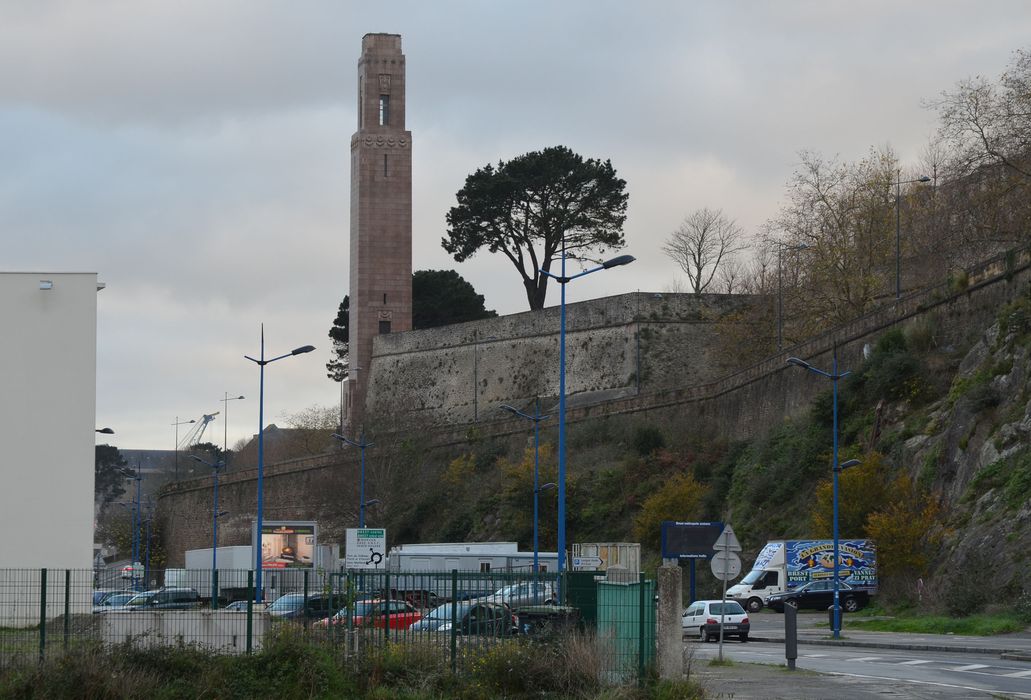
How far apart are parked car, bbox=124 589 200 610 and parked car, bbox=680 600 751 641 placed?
16.2 meters

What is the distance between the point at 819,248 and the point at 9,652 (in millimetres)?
51414

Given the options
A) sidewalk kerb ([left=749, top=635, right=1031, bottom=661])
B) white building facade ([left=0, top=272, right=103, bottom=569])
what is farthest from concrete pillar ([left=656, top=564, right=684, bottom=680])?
white building facade ([left=0, top=272, right=103, bottom=569])

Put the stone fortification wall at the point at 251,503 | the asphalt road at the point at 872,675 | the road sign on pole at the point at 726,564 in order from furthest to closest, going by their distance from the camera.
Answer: the stone fortification wall at the point at 251,503, the road sign on pole at the point at 726,564, the asphalt road at the point at 872,675

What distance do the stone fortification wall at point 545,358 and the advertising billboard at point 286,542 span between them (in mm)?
21761

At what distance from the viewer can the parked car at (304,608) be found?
1983 centimetres

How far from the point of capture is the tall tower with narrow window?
92.5 meters

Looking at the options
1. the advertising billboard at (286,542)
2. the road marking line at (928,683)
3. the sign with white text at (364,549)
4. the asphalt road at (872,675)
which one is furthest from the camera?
the advertising billboard at (286,542)

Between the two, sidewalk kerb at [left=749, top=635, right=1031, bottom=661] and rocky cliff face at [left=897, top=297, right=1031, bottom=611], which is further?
rocky cliff face at [left=897, top=297, right=1031, bottom=611]

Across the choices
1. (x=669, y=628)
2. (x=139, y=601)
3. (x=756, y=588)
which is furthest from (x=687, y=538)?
(x=669, y=628)

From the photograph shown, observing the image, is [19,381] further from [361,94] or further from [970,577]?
[361,94]

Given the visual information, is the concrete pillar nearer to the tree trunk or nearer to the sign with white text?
the sign with white text

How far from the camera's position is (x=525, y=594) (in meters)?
19.6

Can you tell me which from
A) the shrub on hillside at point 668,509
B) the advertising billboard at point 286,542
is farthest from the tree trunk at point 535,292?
the advertising billboard at point 286,542

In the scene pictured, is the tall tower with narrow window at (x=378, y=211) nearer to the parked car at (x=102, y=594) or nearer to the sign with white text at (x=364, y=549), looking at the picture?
the sign with white text at (x=364, y=549)
